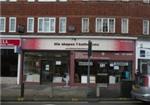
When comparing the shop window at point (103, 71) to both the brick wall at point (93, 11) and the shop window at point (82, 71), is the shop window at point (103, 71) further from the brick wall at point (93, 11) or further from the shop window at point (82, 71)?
the brick wall at point (93, 11)

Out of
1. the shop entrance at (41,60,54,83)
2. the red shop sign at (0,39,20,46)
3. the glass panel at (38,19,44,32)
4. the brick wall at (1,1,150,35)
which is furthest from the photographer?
the glass panel at (38,19,44,32)

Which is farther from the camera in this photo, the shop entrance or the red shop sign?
the shop entrance

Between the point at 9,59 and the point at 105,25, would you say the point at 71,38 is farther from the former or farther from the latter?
the point at 9,59

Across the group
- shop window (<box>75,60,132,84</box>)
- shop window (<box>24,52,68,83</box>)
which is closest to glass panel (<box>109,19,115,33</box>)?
shop window (<box>75,60,132,84</box>)

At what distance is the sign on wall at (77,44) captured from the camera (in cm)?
3656

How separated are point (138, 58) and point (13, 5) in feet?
38.3

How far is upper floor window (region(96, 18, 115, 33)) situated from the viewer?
3706cm

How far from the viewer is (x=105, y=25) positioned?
37.1 metres

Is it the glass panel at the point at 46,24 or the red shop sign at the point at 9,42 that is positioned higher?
the glass panel at the point at 46,24

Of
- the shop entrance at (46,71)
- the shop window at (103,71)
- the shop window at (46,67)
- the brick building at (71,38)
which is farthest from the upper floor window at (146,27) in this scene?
the shop entrance at (46,71)

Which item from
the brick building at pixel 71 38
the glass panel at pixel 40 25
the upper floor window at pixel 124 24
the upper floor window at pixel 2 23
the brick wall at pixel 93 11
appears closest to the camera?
the brick building at pixel 71 38

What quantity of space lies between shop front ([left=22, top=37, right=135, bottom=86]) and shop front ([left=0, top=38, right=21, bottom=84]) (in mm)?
786

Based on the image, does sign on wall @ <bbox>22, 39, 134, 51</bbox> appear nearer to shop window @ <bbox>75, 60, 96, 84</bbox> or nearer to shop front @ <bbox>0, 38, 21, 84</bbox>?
shop front @ <bbox>0, 38, 21, 84</bbox>

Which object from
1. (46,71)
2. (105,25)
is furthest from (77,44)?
(46,71)
